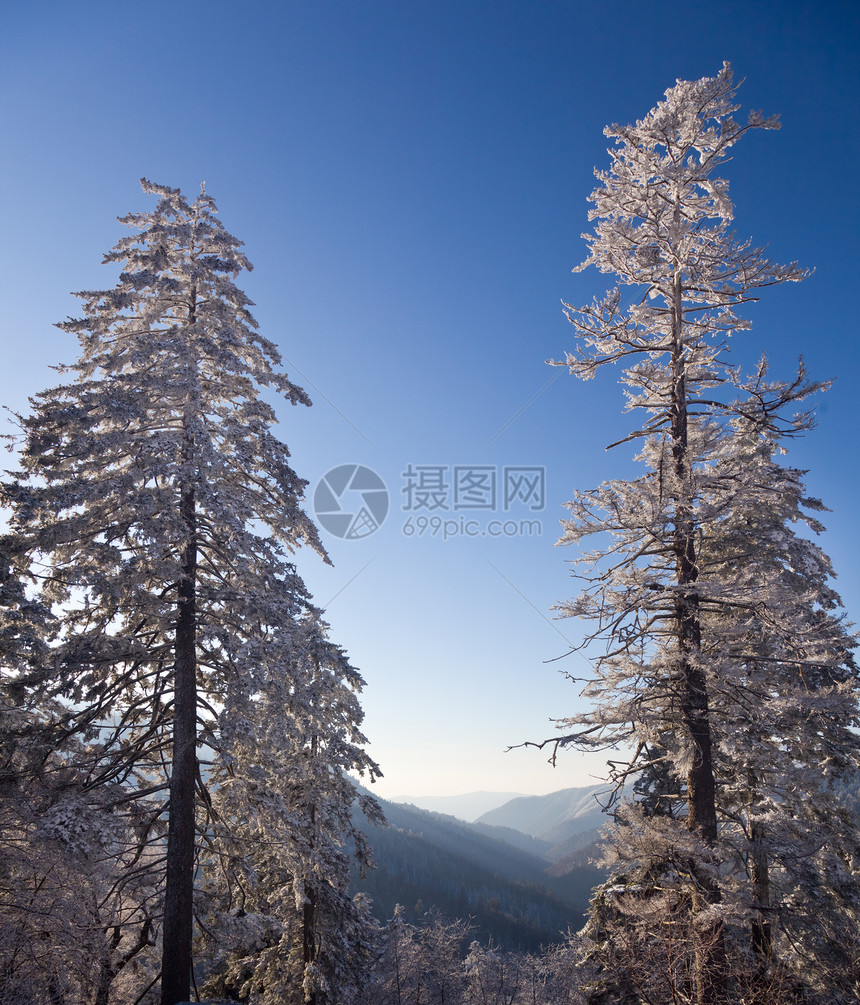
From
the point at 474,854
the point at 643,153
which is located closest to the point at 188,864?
the point at 643,153

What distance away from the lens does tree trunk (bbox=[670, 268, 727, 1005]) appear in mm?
6559

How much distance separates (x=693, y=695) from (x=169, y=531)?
8.53 metres

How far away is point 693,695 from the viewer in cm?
808

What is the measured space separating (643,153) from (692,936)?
11.6m

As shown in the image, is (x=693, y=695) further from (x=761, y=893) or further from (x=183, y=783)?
(x=183, y=783)

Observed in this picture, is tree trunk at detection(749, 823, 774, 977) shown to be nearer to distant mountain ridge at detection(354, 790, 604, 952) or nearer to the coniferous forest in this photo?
the coniferous forest

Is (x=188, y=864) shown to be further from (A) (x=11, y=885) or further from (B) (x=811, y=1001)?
(B) (x=811, y=1001)

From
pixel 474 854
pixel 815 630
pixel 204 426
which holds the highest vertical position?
pixel 204 426

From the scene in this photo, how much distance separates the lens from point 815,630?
7.24 metres

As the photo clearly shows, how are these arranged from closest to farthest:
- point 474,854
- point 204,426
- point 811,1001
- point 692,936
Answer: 1. point 692,936
2. point 811,1001
3. point 204,426
4. point 474,854

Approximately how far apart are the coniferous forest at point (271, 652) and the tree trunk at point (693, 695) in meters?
0.04

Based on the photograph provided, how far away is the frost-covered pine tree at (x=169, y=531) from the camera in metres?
8.51

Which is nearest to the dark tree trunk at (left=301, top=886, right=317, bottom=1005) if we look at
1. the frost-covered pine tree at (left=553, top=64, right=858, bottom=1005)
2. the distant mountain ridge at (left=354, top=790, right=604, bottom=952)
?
the frost-covered pine tree at (left=553, top=64, right=858, bottom=1005)

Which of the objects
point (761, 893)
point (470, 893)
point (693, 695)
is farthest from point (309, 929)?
point (470, 893)
